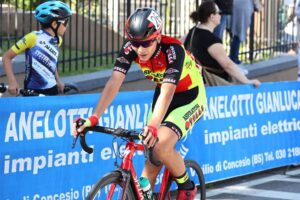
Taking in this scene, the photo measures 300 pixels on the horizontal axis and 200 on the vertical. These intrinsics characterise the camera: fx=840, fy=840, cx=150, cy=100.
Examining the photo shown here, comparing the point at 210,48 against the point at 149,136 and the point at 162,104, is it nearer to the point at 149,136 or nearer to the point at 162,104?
the point at 162,104

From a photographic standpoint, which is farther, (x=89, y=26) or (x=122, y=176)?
(x=89, y=26)

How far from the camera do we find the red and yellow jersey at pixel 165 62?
20.2ft

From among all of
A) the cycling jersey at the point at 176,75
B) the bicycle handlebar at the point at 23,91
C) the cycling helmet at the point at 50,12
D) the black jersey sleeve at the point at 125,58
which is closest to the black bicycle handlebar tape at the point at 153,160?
the cycling jersey at the point at 176,75

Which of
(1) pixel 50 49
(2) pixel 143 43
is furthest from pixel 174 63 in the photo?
(1) pixel 50 49

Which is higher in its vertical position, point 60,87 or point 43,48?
point 43,48

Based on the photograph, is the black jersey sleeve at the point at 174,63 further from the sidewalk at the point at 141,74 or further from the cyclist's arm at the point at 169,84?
the sidewalk at the point at 141,74

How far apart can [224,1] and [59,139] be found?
5.85m

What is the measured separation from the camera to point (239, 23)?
13805 mm

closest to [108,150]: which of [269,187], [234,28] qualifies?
[269,187]

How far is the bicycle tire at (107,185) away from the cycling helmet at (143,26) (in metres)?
0.97

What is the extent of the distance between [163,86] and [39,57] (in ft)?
7.68

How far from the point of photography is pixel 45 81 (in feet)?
26.8

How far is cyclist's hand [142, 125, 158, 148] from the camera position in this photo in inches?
222

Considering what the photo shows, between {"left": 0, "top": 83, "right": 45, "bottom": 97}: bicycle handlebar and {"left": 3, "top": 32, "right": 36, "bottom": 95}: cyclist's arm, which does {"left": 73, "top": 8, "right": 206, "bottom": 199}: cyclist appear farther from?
{"left": 3, "top": 32, "right": 36, "bottom": 95}: cyclist's arm
